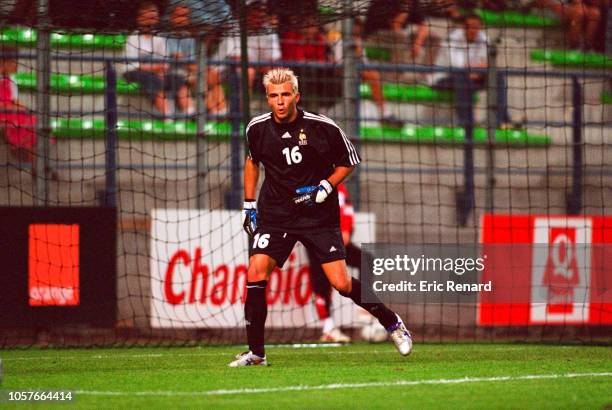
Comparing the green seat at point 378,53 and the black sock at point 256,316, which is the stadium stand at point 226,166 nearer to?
the green seat at point 378,53

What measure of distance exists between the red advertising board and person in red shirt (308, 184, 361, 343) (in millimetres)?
1420

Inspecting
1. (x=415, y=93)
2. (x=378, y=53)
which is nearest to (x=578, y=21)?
(x=415, y=93)

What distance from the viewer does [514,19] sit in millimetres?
17109

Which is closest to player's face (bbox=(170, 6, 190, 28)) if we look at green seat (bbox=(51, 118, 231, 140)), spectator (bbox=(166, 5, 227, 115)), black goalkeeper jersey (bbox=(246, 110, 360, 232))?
green seat (bbox=(51, 118, 231, 140))

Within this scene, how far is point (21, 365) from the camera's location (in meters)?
8.87

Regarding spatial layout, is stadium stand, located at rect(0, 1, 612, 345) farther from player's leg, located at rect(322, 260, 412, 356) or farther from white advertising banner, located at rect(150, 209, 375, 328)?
player's leg, located at rect(322, 260, 412, 356)

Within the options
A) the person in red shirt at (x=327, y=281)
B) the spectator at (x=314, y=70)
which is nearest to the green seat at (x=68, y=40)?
the spectator at (x=314, y=70)

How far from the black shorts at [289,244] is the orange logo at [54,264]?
3.30m

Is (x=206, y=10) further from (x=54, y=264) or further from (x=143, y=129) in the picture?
(x=143, y=129)

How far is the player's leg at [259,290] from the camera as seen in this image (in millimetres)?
8398

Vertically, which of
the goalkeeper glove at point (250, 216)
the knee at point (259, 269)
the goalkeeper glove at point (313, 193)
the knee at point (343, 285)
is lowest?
the knee at point (343, 285)

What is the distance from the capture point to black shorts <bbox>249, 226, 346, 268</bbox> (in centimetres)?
846

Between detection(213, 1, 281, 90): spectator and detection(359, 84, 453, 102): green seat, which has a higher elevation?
detection(213, 1, 281, 90): spectator

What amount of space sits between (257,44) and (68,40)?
221cm
